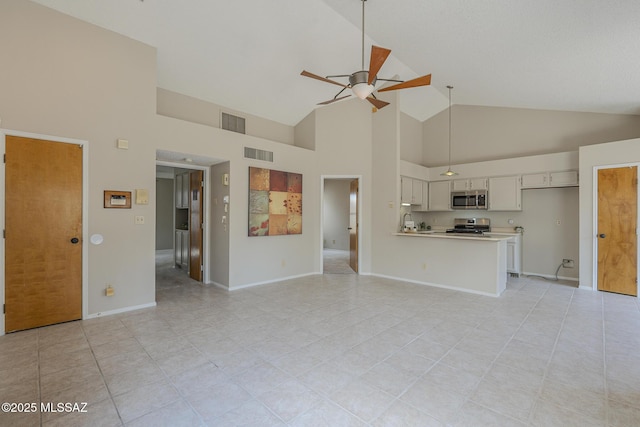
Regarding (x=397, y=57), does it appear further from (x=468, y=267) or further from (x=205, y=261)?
(x=205, y=261)

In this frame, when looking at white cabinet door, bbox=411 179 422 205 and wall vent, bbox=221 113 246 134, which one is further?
white cabinet door, bbox=411 179 422 205

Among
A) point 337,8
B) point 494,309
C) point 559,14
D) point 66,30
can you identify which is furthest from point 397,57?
point 66,30

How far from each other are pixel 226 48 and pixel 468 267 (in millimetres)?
5201

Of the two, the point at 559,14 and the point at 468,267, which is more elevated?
the point at 559,14

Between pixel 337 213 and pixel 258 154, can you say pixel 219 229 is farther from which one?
pixel 337 213

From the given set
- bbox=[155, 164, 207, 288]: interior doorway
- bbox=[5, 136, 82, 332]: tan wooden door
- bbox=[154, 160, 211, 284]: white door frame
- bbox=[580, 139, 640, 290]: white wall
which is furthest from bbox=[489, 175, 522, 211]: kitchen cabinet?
bbox=[5, 136, 82, 332]: tan wooden door

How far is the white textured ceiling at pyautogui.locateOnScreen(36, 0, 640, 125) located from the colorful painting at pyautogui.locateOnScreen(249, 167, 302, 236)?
4.61ft

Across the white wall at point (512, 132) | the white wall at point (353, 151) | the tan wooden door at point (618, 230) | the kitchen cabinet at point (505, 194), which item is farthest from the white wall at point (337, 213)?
the tan wooden door at point (618, 230)

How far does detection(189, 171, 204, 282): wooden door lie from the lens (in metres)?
5.74

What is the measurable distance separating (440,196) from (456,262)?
105 inches

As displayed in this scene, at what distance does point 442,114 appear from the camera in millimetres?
7574

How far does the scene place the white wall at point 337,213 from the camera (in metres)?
10.4

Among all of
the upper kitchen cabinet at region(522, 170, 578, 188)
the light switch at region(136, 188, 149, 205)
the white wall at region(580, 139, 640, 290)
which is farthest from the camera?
the upper kitchen cabinet at region(522, 170, 578, 188)

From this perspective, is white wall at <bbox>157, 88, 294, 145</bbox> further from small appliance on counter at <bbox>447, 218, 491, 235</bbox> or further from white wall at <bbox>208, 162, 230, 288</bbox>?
small appliance on counter at <bbox>447, 218, 491, 235</bbox>
